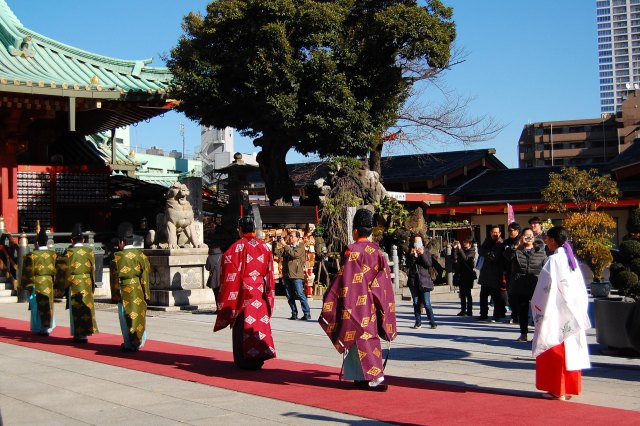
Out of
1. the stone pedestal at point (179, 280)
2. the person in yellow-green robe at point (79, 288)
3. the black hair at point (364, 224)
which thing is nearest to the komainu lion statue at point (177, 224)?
the stone pedestal at point (179, 280)

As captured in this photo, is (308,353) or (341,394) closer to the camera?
(341,394)

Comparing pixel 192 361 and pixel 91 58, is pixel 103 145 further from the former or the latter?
pixel 192 361

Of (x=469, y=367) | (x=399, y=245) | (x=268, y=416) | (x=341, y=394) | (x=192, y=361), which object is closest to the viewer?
(x=268, y=416)

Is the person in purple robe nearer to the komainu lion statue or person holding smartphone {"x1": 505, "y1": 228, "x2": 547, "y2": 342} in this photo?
person holding smartphone {"x1": 505, "y1": 228, "x2": 547, "y2": 342}

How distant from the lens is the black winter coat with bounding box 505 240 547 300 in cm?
1054

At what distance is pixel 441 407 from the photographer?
665 centimetres

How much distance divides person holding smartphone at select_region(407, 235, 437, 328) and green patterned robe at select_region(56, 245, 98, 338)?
502 centimetres

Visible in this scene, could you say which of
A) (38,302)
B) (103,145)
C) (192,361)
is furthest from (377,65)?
(192,361)

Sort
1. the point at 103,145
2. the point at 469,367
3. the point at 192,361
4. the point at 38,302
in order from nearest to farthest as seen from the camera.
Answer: the point at 469,367 → the point at 192,361 → the point at 38,302 → the point at 103,145

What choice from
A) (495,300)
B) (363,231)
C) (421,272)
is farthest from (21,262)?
(363,231)

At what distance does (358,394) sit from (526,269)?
4221 millimetres

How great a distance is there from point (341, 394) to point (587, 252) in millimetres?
11038

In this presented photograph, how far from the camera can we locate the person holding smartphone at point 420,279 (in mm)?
12477

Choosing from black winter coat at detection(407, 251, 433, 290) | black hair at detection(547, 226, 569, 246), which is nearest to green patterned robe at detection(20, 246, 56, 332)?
black winter coat at detection(407, 251, 433, 290)
